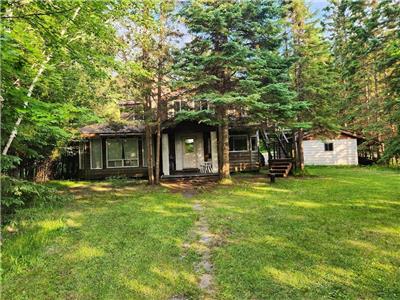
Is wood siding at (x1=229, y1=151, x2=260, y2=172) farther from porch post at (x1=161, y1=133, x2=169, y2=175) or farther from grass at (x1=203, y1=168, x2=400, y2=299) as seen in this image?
grass at (x1=203, y1=168, x2=400, y2=299)

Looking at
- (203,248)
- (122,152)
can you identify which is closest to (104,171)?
(122,152)

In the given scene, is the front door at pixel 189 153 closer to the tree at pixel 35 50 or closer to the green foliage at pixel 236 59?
the green foliage at pixel 236 59

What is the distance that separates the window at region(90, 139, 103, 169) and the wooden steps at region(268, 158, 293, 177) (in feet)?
32.2

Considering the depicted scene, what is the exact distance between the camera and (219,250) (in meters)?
5.36

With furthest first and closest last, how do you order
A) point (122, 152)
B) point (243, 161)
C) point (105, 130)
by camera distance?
point (243, 161)
point (122, 152)
point (105, 130)

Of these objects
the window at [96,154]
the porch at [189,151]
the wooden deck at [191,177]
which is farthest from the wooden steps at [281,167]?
the window at [96,154]

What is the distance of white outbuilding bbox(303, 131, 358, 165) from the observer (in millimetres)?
24969

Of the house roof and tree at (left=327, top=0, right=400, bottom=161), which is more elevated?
tree at (left=327, top=0, right=400, bottom=161)

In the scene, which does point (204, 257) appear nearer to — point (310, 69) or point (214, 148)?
point (214, 148)

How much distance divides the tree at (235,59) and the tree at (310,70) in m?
3.32

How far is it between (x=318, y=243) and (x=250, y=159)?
13.8 m

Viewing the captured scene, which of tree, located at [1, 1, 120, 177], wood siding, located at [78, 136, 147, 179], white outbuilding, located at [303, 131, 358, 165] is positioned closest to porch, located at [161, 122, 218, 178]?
wood siding, located at [78, 136, 147, 179]

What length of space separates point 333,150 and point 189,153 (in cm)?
1357

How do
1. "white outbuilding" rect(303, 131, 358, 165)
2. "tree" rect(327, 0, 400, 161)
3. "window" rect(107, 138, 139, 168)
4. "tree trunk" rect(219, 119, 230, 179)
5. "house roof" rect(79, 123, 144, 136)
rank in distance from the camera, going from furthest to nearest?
"white outbuilding" rect(303, 131, 358, 165) → "window" rect(107, 138, 139, 168) → "house roof" rect(79, 123, 144, 136) → "tree trunk" rect(219, 119, 230, 179) → "tree" rect(327, 0, 400, 161)
